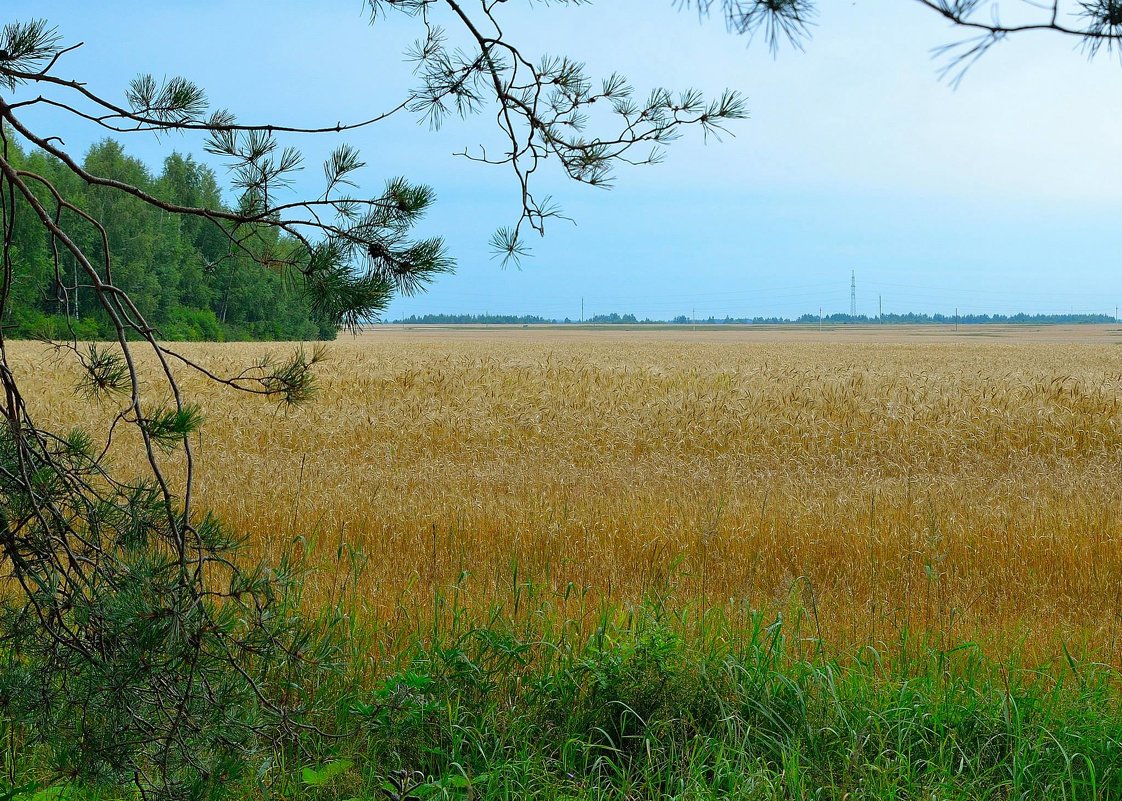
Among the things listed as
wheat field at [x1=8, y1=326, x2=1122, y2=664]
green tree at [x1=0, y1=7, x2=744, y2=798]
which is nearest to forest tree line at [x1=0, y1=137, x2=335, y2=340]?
wheat field at [x1=8, y1=326, x2=1122, y2=664]

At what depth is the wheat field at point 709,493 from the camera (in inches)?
208

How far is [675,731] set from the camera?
317 centimetres

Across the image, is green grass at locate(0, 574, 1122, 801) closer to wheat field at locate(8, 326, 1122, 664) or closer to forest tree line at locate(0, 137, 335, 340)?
wheat field at locate(8, 326, 1122, 664)

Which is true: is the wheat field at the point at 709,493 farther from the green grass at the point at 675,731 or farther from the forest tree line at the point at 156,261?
the forest tree line at the point at 156,261

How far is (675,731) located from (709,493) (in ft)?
14.1

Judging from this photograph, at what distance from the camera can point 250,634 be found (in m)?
2.76

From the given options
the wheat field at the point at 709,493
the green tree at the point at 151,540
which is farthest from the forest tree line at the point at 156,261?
the green tree at the point at 151,540

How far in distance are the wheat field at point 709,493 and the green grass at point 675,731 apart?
53cm

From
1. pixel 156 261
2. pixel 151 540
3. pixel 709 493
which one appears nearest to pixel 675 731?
pixel 151 540

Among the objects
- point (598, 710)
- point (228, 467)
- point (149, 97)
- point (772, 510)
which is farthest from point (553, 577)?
Answer: point (228, 467)

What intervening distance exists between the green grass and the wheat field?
0.53 meters

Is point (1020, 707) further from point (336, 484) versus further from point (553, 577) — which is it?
point (336, 484)

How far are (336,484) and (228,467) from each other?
1.56m

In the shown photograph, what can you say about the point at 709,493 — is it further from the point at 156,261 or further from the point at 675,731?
the point at 156,261
